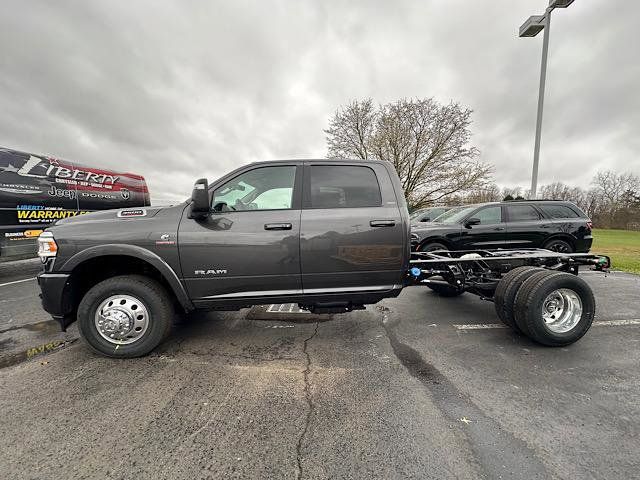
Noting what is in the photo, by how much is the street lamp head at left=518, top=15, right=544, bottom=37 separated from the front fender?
43.3ft

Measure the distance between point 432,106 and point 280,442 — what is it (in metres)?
23.6

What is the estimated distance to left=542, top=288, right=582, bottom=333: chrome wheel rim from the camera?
10.4ft

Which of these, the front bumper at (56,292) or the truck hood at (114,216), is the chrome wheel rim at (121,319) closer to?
the front bumper at (56,292)

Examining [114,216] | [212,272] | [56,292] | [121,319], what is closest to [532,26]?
[212,272]

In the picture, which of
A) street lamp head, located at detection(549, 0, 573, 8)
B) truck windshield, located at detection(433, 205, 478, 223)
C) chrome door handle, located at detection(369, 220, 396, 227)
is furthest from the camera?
street lamp head, located at detection(549, 0, 573, 8)

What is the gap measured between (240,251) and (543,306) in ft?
11.2

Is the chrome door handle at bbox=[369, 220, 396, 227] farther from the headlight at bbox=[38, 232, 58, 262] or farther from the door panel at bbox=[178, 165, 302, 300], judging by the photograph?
the headlight at bbox=[38, 232, 58, 262]

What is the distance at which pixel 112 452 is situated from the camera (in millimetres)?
1742

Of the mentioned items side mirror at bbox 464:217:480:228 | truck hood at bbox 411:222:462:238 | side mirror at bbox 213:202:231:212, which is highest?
side mirror at bbox 213:202:231:212

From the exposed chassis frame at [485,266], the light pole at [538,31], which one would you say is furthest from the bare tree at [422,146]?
the exposed chassis frame at [485,266]

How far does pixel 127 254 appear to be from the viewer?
2.73 metres

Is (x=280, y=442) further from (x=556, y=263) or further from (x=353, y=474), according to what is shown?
(x=556, y=263)

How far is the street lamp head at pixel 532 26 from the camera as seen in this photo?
9.13 meters

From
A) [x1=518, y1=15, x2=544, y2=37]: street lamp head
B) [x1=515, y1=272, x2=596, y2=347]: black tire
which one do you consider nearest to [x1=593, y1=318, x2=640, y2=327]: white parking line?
[x1=515, y1=272, x2=596, y2=347]: black tire
